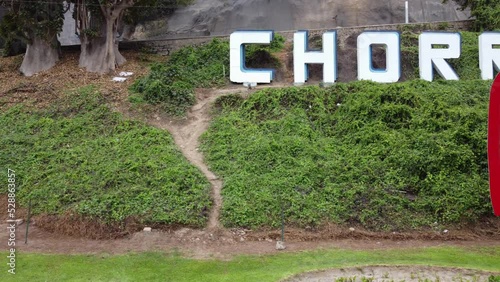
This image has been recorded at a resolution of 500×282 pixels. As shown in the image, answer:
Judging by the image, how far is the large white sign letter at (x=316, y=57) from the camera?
21.8m

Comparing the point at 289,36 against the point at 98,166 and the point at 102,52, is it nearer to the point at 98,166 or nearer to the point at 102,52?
the point at 102,52

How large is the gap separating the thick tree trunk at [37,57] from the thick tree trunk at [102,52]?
1.47m

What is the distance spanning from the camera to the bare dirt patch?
36.7ft

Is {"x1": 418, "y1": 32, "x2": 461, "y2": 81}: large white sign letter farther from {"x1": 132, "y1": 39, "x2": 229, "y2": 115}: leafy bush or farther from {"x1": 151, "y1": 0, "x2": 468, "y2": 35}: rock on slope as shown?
{"x1": 151, "y1": 0, "x2": 468, "y2": 35}: rock on slope

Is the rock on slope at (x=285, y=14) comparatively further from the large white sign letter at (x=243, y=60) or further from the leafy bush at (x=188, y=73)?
the large white sign letter at (x=243, y=60)

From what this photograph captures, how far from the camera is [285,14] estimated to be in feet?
99.2

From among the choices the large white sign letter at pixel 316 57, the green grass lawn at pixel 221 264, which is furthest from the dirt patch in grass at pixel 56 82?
the green grass lawn at pixel 221 264

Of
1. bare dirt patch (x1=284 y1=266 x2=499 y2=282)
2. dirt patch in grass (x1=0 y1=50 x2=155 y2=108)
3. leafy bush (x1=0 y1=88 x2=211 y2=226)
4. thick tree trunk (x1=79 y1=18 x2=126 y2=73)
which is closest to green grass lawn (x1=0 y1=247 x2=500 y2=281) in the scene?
bare dirt patch (x1=284 y1=266 x2=499 y2=282)

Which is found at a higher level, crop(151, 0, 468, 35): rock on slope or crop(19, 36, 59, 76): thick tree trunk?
crop(151, 0, 468, 35): rock on slope

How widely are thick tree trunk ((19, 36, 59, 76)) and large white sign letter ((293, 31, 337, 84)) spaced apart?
1122 cm

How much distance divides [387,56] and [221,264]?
13221 millimetres

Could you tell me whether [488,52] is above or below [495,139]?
above

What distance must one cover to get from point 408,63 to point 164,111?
11283 mm

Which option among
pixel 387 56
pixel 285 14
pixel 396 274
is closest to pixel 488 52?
pixel 387 56
